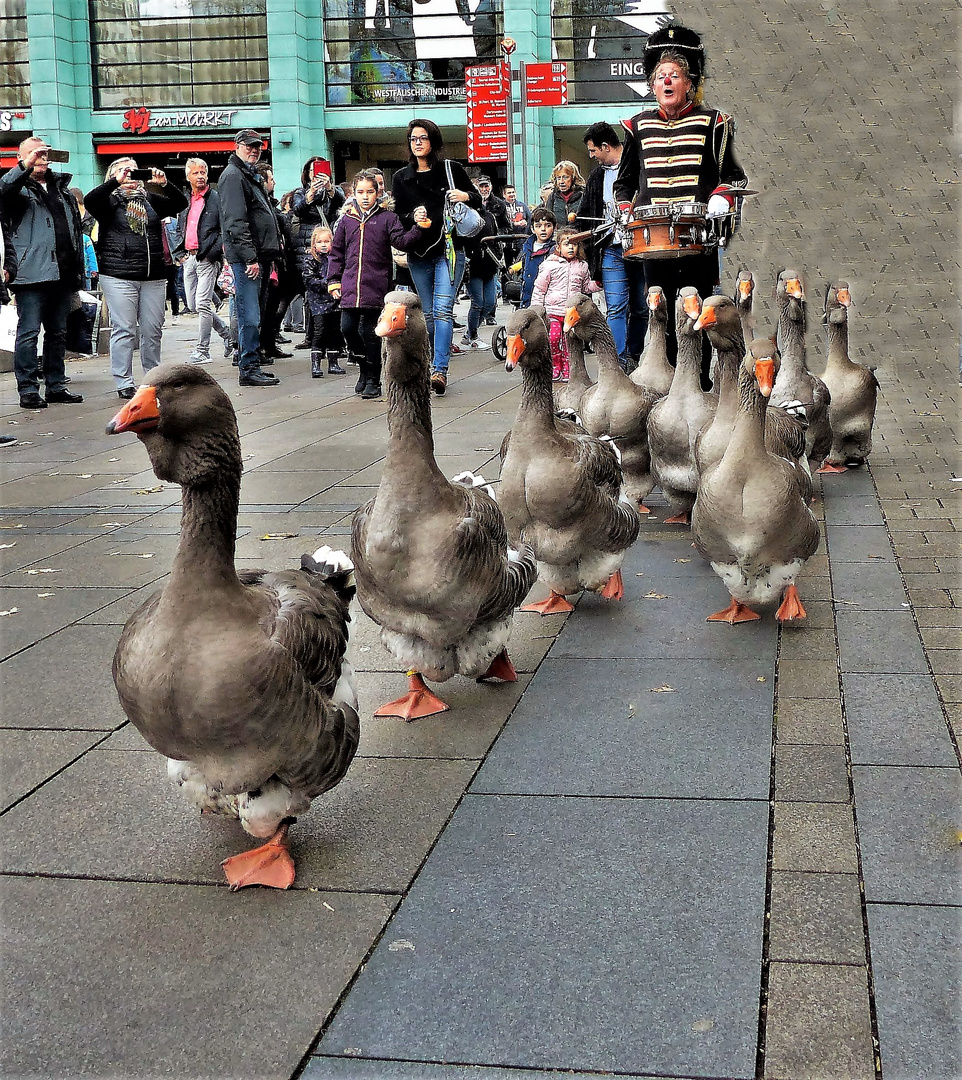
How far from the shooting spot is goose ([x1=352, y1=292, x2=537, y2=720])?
4.30 m

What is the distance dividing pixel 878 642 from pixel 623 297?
7745mm

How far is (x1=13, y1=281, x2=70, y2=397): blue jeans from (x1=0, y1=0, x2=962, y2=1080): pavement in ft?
21.4

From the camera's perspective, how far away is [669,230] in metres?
7.64

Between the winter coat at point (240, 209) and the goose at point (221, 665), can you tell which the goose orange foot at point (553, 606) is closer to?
the goose at point (221, 665)

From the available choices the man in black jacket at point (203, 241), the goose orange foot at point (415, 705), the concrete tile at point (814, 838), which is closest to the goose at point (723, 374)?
the goose orange foot at point (415, 705)

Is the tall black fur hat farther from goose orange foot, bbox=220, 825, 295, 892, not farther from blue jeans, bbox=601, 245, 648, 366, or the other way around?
goose orange foot, bbox=220, 825, 295, 892

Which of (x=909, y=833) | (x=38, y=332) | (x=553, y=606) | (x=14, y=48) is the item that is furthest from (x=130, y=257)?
(x=14, y=48)

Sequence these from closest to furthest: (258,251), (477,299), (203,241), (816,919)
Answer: (816,919), (258,251), (203,241), (477,299)

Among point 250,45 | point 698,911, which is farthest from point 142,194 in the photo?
point 250,45

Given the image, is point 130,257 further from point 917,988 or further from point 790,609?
point 917,988

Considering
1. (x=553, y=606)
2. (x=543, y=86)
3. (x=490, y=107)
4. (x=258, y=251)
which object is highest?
(x=543, y=86)

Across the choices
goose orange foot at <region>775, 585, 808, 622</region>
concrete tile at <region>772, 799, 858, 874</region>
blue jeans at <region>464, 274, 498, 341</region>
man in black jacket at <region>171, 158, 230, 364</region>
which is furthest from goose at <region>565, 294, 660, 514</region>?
blue jeans at <region>464, 274, 498, 341</region>

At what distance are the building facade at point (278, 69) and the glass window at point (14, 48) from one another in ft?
0.13

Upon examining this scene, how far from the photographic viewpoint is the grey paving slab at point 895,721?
3.86 metres
